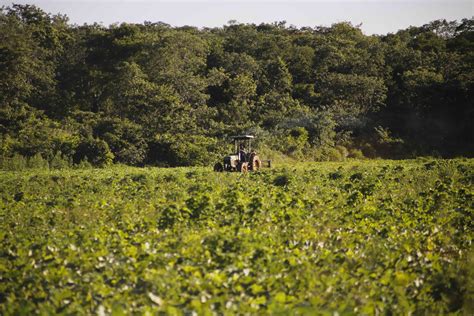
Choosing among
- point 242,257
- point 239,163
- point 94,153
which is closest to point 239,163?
point 239,163

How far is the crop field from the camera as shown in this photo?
5418 mm

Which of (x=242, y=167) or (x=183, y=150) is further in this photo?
(x=183, y=150)

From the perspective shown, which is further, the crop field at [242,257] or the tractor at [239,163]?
the tractor at [239,163]

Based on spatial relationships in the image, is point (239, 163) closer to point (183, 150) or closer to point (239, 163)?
point (239, 163)

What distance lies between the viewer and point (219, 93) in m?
38.2

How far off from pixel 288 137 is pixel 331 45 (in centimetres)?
1070

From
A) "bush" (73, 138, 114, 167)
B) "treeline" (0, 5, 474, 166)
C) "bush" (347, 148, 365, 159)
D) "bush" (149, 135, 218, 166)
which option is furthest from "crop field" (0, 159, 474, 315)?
"bush" (347, 148, 365, 159)

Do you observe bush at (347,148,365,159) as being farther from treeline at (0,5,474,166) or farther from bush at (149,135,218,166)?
bush at (149,135,218,166)

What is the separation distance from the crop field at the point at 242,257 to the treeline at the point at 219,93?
18.1 m

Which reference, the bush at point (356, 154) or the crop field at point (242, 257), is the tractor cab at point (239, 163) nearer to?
the crop field at point (242, 257)

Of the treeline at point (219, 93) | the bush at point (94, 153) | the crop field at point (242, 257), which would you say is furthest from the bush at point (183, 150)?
the crop field at point (242, 257)

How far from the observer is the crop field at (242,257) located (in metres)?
5.42

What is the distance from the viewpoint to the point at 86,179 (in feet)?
54.3

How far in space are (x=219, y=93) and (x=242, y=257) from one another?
1274 inches
